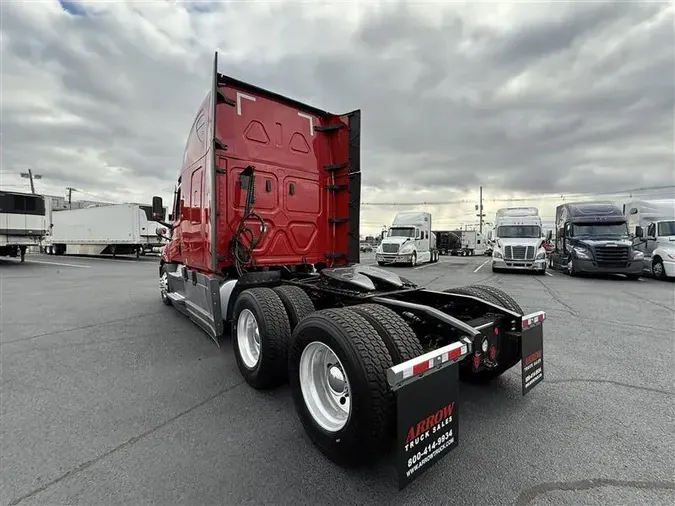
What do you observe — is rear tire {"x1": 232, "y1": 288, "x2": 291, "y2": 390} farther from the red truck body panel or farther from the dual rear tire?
the red truck body panel

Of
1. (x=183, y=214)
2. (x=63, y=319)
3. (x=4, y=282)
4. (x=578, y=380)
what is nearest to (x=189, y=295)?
(x=183, y=214)

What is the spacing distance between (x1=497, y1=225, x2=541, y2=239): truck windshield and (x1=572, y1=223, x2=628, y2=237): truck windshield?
154 cm

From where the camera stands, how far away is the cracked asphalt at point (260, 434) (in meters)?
2.02

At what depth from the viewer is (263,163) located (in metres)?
4.82

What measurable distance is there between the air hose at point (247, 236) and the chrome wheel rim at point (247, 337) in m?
0.84

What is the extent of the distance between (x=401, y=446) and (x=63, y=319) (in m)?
6.72

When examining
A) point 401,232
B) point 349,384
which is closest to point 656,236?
point 401,232

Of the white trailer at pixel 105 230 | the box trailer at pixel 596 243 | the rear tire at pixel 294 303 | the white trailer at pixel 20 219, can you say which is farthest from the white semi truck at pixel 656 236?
the white trailer at pixel 20 219

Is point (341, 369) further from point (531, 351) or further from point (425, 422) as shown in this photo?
point (531, 351)

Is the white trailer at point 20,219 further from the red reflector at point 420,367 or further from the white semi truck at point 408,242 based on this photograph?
the red reflector at point 420,367

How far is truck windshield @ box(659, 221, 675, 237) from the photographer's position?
44.7ft

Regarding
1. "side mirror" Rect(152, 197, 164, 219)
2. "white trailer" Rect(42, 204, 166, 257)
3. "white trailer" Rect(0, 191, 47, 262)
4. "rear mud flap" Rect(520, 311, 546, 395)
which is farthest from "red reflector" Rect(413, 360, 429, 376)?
"white trailer" Rect(0, 191, 47, 262)

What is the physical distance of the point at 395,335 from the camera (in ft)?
7.36

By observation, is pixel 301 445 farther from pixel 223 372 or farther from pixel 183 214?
pixel 183 214
